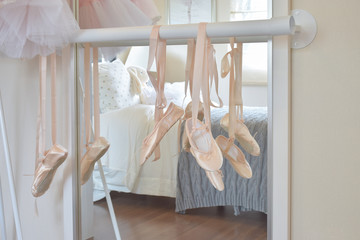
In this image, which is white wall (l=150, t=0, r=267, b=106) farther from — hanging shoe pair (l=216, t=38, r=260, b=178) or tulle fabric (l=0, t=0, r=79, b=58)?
tulle fabric (l=0, t=0, r=79, b=58)

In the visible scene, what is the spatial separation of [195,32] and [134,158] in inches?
17.7

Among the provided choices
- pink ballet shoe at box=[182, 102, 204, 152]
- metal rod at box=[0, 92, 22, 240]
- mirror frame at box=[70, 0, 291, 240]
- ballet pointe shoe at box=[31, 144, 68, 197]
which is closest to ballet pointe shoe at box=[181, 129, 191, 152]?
pink ballet shoe at box=[182, 102, 204, 152]

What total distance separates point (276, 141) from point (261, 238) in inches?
10.8

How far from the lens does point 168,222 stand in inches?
50.1

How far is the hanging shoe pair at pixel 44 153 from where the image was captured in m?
1.23

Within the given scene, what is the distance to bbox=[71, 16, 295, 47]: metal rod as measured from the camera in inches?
38.5

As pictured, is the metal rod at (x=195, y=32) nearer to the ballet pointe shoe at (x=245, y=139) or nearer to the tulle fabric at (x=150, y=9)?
the tulle fabric at (x=150, y=9)

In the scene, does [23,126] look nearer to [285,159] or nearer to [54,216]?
[54,216]

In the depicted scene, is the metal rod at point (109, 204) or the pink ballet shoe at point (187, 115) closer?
the pink ballet shoe at point (187, 115)
